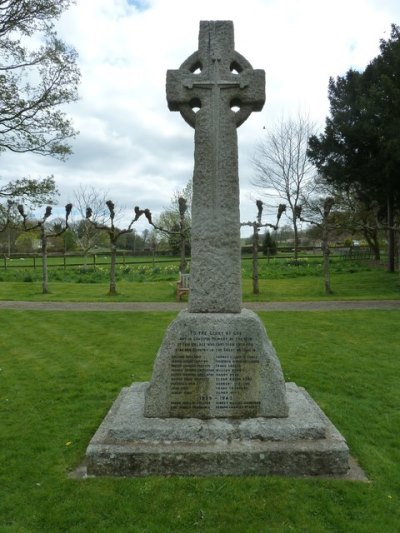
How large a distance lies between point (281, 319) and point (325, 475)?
333 inches

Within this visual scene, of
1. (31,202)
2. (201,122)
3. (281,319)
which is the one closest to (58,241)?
(31,202)

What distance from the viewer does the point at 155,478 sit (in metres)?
3.82

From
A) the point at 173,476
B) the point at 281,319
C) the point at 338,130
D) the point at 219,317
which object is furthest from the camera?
the point at 338,130

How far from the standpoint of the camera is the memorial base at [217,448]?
388 centimetres

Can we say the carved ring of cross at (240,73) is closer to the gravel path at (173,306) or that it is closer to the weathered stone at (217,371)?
the weathered stone at (217,371)

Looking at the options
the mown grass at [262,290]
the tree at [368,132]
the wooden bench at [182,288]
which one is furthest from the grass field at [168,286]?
the tree at [368,132]

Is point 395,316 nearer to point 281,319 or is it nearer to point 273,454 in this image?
point 281,319

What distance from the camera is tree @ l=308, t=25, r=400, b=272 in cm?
1831

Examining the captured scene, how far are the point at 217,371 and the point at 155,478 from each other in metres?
1.09

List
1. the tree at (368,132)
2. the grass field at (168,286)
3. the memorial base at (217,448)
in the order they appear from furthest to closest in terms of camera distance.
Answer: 1. the tree at (368,132)
2. the grass field at (168,286)
3. the memorial base at (217,448)

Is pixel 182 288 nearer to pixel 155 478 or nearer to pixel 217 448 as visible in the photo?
pixel 217 448

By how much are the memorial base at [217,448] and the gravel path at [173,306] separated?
988 cm

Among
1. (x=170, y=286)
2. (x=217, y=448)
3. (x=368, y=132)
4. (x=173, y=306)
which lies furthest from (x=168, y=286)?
(x=217, y=448)

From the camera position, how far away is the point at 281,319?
12.3 metres
